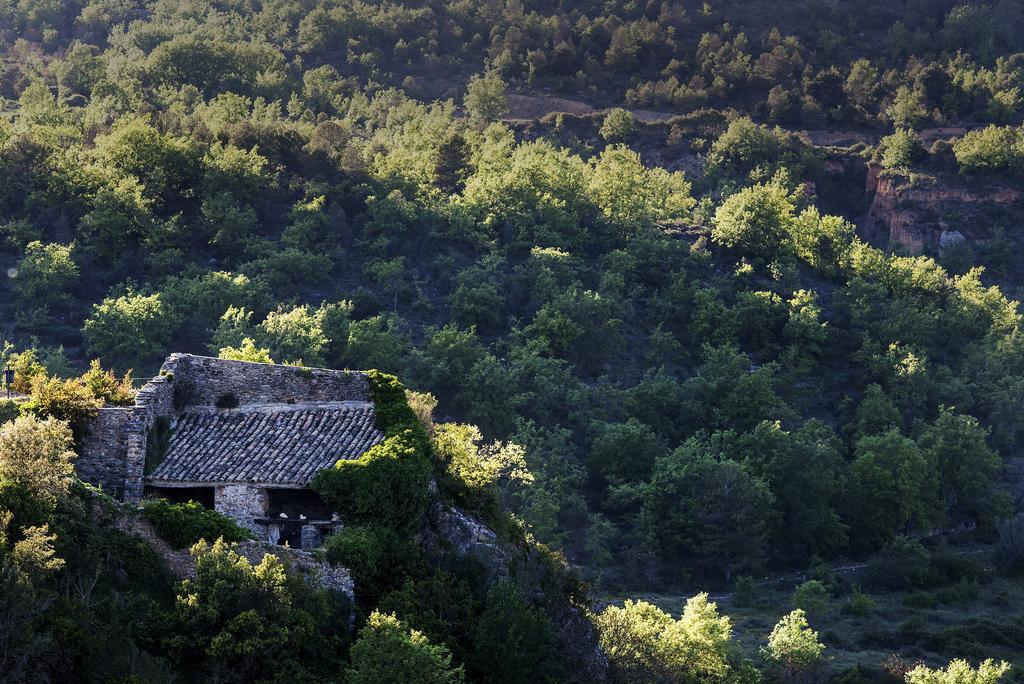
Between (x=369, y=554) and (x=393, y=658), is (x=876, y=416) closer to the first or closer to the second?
(x=369, y=554)

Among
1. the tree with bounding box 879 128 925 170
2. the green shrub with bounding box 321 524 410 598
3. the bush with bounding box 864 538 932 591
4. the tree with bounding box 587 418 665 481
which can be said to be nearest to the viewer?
the green shrub with bounding box 321 524 410 598

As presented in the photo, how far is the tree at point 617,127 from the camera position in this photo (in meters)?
98.8

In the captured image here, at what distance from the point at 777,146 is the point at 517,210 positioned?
28306 mm

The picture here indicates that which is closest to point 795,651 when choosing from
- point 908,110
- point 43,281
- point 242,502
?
point 242,502

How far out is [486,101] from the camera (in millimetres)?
102500

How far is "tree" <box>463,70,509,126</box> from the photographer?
10162cm

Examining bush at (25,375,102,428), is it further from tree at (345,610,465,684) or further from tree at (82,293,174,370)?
tree at (82,293,174,370)

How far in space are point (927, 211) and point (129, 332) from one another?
180ft

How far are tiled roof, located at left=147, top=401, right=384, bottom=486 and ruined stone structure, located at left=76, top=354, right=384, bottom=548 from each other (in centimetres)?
2

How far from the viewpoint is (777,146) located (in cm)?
9894

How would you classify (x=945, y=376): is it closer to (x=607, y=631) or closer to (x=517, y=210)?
(x=517, y=210)

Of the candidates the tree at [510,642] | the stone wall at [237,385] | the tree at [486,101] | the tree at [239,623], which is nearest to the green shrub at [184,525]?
the tree at [239,623]

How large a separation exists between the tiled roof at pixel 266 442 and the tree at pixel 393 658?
4.13 metres

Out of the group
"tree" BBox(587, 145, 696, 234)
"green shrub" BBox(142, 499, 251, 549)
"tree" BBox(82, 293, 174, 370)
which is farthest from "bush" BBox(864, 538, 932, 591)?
"green shrub" BBox(142, 499, 251, 549)
